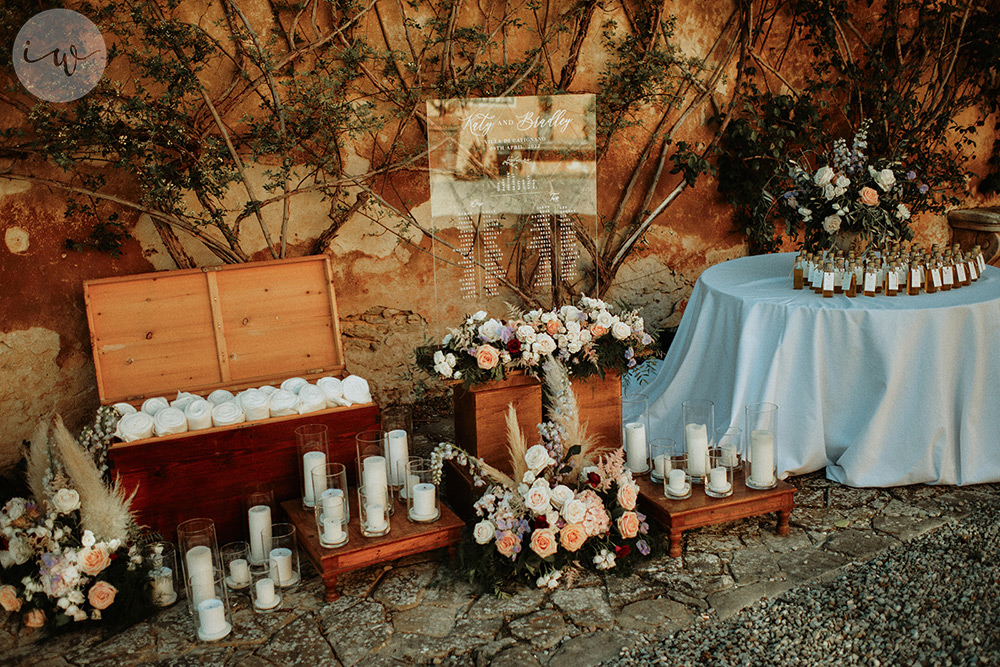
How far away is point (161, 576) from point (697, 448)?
6.24ft

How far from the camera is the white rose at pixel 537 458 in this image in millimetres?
2682

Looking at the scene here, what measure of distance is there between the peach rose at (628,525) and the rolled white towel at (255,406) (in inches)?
54.8

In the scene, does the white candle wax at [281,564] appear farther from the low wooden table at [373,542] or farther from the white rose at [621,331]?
the white rose at [621,331]

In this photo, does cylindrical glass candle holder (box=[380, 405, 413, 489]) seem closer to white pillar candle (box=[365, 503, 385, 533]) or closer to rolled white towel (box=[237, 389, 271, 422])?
white pillar candle (box=[365, 503, 385, 533])

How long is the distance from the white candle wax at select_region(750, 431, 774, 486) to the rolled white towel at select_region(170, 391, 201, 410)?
2.16 meters

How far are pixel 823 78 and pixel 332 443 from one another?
418 centimetres

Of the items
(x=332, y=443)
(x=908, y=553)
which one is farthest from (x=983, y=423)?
(x=332, y=443)

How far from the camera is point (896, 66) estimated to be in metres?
5.64

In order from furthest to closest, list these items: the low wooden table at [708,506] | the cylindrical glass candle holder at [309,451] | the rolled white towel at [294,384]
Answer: the rolled white towel at [294,384] < the cylindrical glass candle holder at [309,451] < the low wooden table at [708,506]

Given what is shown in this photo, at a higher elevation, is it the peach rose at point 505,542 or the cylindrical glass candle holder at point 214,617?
the peach rose at point 505,542

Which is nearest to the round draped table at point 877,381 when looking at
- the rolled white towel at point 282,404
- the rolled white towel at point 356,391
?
the rolled white towel at point 356,391

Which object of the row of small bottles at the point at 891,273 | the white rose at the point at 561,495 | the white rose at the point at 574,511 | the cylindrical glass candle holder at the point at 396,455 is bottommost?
the white rose at the point at 574,511

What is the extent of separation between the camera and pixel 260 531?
2846 millimetres

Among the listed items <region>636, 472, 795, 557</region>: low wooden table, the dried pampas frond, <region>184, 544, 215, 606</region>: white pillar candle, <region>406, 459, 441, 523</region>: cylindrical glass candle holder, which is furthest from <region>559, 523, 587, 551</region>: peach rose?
Result: the dried pampas frond
